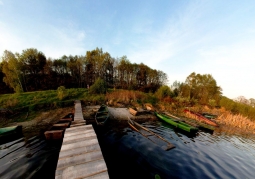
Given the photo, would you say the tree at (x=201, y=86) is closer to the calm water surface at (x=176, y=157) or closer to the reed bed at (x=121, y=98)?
the reed bed at (x=121, y=98)

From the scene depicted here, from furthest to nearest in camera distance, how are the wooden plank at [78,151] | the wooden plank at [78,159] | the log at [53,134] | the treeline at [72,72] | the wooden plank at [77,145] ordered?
the treeline at [72,72] < the log at [53,134] < the wooden plank at [77,145] < the wooden plank at [78,151] < the wooden plank at [78,159]

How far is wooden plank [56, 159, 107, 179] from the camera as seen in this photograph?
3.79m

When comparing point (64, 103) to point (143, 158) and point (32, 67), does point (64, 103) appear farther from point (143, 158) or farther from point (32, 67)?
point (32, 67)

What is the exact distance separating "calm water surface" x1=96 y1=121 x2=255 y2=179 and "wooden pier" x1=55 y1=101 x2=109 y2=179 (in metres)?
1.79

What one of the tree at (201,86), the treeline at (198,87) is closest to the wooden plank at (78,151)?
the treeline at (198,87)

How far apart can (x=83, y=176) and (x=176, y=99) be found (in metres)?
28.7

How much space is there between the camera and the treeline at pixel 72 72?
30.1m

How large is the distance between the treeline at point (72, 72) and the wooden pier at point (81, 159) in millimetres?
28119

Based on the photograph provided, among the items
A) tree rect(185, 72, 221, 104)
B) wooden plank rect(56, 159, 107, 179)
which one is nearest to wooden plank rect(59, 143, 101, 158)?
wooden plank rect(56, 159, 107, 179)

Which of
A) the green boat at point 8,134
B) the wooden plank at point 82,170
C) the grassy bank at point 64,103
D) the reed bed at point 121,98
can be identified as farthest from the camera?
the reed bed at point 121,98

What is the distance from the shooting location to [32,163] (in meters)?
5.90

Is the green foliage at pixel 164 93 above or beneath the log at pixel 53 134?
above

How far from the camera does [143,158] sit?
7.12 m

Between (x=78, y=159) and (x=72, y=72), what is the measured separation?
135 feet
